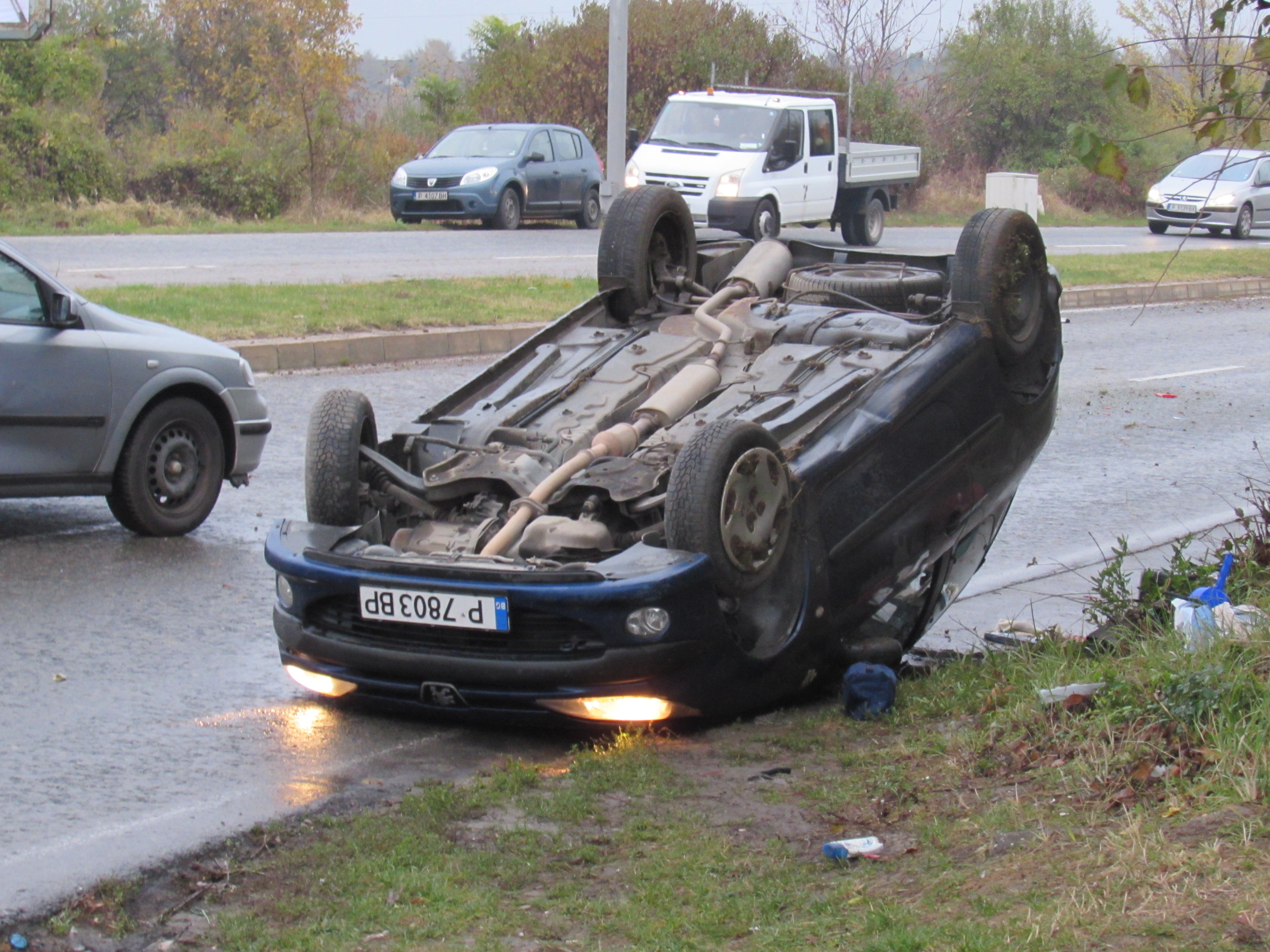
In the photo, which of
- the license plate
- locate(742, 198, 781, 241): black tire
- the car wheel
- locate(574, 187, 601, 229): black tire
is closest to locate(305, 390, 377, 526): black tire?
the license plate

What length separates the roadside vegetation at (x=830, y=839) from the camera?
11.2ft

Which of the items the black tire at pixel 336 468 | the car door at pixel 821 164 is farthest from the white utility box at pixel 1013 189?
the black tire at pixel 336 468

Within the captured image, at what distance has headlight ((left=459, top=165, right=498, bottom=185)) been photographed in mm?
25719

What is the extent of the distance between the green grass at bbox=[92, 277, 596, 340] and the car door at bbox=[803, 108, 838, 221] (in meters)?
8.86

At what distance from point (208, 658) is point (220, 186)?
2493cm

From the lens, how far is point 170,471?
7910 millimetres

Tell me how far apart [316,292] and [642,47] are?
956 inches

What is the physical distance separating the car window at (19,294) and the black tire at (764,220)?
16947mm

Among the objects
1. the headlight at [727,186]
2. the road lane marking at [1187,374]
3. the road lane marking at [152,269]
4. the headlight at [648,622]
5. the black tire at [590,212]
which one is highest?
the headlight at [727,186]

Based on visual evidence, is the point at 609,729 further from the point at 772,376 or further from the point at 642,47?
the point at 642,47

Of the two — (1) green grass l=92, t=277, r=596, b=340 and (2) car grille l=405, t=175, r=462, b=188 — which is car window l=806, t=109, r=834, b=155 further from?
(1) green grass l=92, t=277, r=596, b=340

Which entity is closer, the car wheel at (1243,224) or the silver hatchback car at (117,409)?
the silver hatchback car at (117,409)

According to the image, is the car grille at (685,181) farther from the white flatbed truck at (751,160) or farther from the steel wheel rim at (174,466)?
the steel wheel rim at (174,466)

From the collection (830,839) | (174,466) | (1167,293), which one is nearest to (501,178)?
(1167,293)
